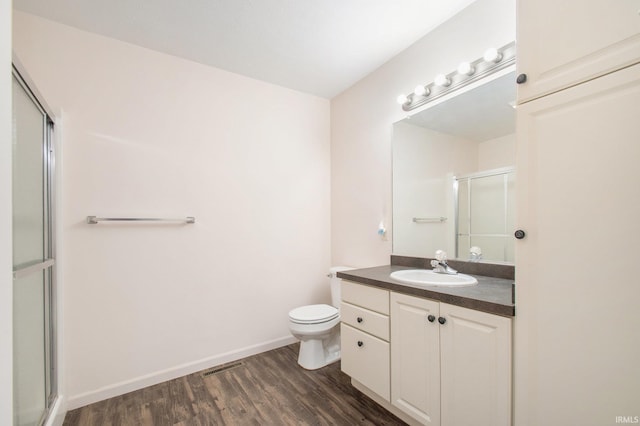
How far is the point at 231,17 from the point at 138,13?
567mm

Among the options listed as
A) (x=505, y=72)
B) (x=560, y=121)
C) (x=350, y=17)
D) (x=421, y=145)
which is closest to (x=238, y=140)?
(x=350, y=17)

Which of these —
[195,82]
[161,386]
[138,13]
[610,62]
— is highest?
[138,13]

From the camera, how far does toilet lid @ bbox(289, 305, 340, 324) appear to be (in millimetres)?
2123

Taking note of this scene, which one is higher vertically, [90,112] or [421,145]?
[90,112]

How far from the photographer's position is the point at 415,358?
1.43 metres

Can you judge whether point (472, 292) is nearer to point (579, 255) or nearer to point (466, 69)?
point (579, 255)

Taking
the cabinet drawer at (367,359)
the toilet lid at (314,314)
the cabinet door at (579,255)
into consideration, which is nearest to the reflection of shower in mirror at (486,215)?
the cabinet door at (579,255)

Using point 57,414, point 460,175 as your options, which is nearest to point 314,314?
point 460,175

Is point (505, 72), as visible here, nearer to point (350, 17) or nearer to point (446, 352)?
point (350, 17)

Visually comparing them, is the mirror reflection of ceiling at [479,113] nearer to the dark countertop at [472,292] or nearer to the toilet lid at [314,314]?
the dark countertop at [472,292]

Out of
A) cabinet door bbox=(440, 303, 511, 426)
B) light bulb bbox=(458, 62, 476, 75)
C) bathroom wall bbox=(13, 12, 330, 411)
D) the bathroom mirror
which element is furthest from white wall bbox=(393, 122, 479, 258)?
bathroom wall bbox=(13, 12, 330, 411)

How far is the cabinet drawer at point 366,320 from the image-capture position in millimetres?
1606

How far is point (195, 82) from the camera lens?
2232 mm

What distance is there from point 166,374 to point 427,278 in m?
2.02
